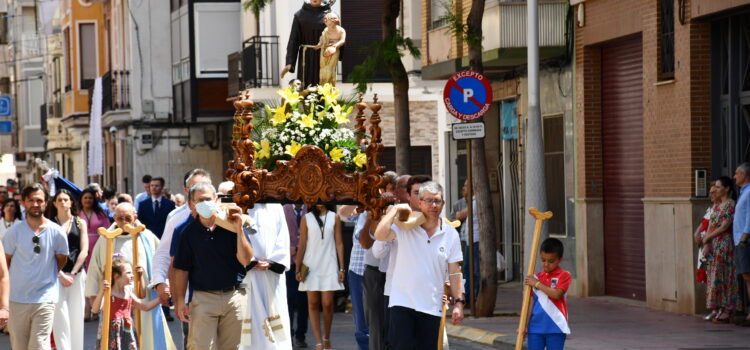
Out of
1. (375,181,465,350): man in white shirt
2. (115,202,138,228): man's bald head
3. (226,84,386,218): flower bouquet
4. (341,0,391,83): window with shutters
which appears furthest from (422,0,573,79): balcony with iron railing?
(375,181,465,350): man in white shirt

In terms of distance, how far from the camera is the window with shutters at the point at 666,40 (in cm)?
1958

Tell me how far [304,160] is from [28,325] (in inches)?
120

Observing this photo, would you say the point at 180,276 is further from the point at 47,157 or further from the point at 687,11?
the point at 47,157

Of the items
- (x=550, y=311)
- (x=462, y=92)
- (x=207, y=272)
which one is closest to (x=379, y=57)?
(x=462, y=92)

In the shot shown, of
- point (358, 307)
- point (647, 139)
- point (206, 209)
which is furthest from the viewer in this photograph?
point (647, 139)

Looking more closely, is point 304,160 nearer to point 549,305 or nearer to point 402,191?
point 402,191

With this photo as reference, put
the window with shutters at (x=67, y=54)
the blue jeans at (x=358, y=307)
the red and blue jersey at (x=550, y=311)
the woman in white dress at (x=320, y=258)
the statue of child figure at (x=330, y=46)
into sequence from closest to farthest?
the red and blue jersey at (x=550, y=311) < the statue of child figure at (x=330, y=46) < the blue jeans at (x=358, y=307) < the woman in white dress at (x=320, y=258) < the window with shutters at (x=67, y=54)

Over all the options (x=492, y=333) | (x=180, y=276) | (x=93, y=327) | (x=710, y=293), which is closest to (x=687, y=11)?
(x=710, y=293)

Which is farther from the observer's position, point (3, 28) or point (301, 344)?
point (3, 28)

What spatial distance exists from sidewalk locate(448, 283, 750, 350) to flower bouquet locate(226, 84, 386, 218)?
4939mm

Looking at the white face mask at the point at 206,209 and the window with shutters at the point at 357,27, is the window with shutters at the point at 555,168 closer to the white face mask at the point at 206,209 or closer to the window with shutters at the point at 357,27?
the window with shutters at the point at 357,27

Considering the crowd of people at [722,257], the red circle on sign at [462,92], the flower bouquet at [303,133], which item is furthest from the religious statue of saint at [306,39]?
the crowd of people at [722,257]

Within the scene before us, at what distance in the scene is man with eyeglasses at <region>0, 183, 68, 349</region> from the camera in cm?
1267

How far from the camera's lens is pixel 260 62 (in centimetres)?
3512
